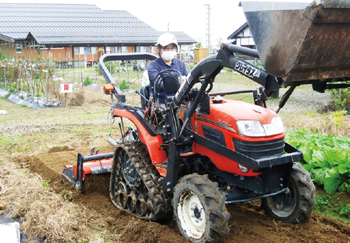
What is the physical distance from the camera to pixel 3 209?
482cm

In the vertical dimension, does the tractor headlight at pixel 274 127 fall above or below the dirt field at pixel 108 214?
above

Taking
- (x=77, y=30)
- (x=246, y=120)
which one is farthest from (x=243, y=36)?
(x=246, y=120)

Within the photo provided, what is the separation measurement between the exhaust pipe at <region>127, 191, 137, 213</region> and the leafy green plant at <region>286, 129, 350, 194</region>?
9.02ft

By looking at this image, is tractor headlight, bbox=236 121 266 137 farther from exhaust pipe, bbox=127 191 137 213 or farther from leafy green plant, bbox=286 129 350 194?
leafy green plant, bbox=286 129 350 194

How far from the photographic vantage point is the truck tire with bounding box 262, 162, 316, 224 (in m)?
3.91

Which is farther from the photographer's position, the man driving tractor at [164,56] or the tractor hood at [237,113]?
the man driving tractor at [164,56]

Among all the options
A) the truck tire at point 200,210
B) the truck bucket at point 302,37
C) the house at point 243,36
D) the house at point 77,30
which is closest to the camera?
the truck bucket at point 302,37

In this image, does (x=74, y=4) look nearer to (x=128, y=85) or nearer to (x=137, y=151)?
(x=128, y=85)

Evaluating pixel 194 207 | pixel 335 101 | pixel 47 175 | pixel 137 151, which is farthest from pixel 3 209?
pixel 335 101

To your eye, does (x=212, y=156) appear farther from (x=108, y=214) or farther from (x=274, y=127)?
(x=108, y=214)

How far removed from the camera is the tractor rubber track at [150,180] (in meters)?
4.17

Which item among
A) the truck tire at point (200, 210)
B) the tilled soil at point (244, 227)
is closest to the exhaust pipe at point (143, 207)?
the tilled soil at point (244, 227)

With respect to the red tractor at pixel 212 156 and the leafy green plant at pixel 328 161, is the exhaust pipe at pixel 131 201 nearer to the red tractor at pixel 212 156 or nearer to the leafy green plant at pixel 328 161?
the red tractor at pixel 212 156

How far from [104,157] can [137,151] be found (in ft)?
4.65
